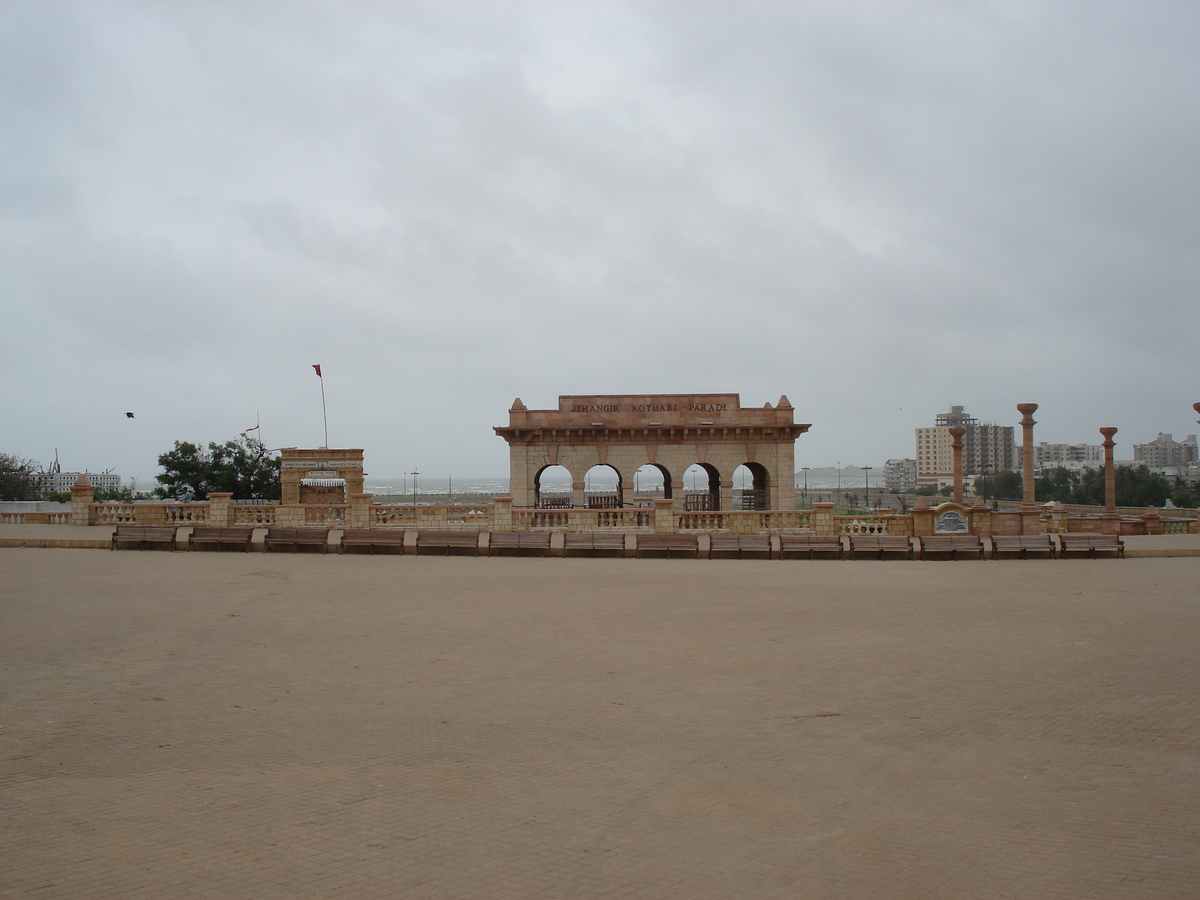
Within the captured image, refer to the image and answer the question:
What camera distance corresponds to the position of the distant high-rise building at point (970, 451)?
16075 centimetres

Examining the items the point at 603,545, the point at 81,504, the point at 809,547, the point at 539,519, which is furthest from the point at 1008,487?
the point at 81,504

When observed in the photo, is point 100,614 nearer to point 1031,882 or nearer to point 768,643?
point 768,643

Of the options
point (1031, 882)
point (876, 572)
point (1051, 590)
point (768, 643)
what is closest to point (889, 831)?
point (1031, 882)

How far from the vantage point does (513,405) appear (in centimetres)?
3519

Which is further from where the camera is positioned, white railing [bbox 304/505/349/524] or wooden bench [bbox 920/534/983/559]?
white railing [bbox 304/505/349/524]

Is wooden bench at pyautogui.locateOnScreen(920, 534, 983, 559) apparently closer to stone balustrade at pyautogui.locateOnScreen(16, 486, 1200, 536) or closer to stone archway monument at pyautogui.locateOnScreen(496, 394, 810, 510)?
stone balustrade at pyautogui.locateOnScreen(16, 486, 1200, 536)

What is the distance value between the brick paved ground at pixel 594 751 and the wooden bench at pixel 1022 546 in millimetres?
9176

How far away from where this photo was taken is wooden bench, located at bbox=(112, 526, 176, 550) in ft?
73.5

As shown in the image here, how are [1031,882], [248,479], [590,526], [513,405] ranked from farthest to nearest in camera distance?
[248,479] → [513,405] → [590,526] → [1031,882]

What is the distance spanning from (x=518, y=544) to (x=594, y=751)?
621 inches

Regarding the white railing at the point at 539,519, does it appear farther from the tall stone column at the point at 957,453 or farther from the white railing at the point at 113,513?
the tall stone column at the point at 957,453

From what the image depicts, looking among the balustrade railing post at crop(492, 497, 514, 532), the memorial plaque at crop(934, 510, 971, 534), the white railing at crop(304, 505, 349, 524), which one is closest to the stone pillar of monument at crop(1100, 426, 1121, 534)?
the memorial plaque at crop(934, 510, 971, 534)

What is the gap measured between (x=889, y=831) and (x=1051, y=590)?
12.3m

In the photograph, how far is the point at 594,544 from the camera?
73.8ft
